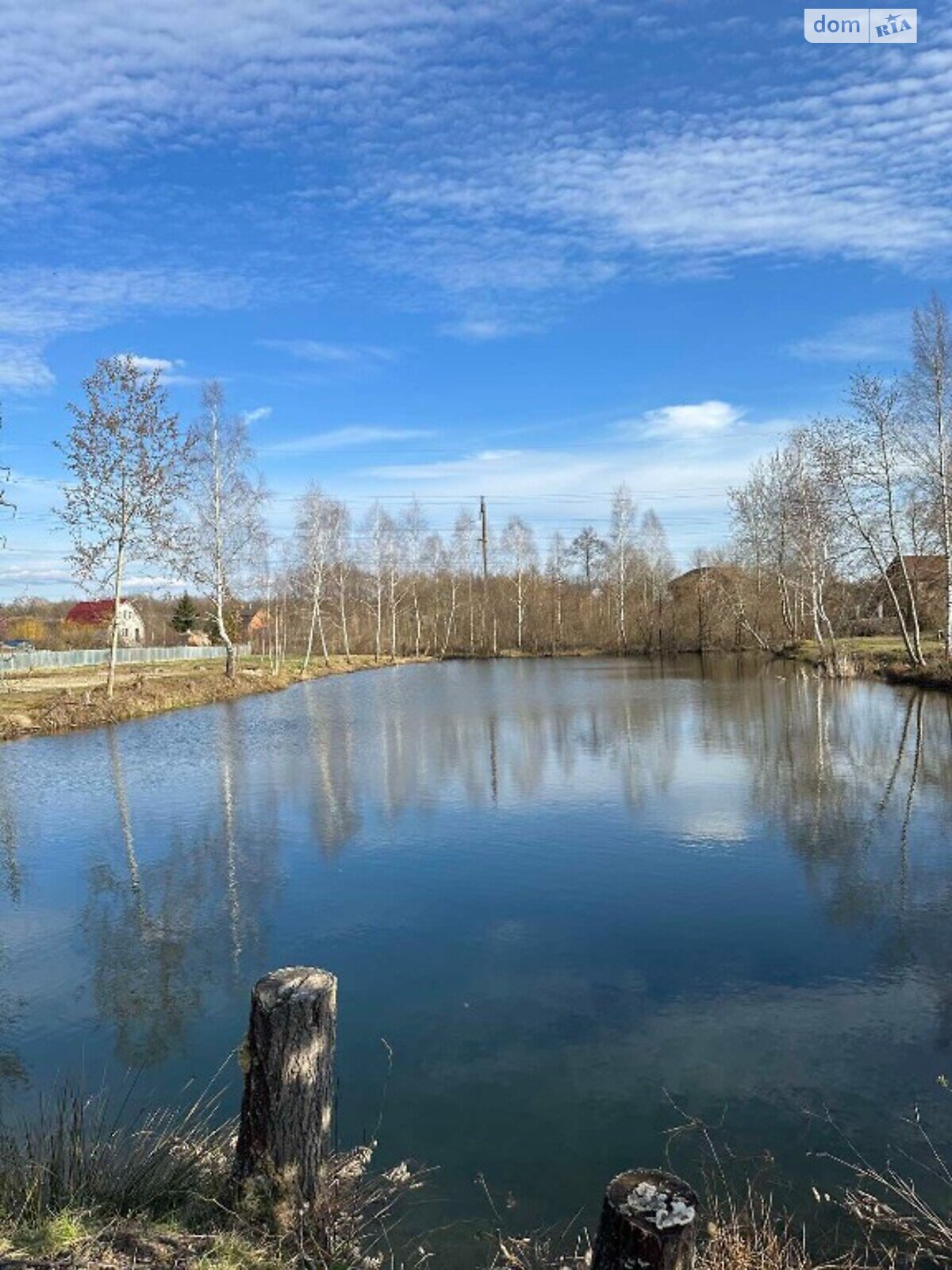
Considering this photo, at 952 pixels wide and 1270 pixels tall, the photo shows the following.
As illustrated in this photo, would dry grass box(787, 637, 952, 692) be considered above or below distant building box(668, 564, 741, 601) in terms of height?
below

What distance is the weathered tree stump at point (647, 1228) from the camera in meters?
2.55

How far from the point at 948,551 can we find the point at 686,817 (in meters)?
21.1

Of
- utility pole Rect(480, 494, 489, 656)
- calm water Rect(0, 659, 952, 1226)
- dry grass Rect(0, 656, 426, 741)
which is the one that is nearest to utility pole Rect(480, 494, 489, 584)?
utility pole Rect(480, 494, 489, 656)

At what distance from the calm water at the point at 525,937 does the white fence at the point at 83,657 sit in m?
23.9

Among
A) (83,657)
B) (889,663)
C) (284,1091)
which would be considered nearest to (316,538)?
(83,657)

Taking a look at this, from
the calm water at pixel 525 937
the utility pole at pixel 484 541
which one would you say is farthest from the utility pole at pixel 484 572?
the calm water at pixel 525 937

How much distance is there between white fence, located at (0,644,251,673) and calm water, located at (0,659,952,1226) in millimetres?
23866

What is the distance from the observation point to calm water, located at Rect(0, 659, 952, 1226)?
4867 millimetres

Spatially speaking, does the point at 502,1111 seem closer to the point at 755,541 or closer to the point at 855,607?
the point at 855,607

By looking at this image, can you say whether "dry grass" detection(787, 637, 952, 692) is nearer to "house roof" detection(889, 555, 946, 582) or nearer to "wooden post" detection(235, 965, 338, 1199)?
"house roof" detection(889, 555, 946, 582)

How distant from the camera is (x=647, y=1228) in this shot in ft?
8.39

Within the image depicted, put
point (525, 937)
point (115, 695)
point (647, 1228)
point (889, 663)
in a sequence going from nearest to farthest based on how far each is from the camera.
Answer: point (647, 1228) → point (525, 937) → point (115, 695) → point (889, 663)

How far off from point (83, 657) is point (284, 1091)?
139 feet

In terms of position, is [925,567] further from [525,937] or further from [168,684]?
[525,937]
